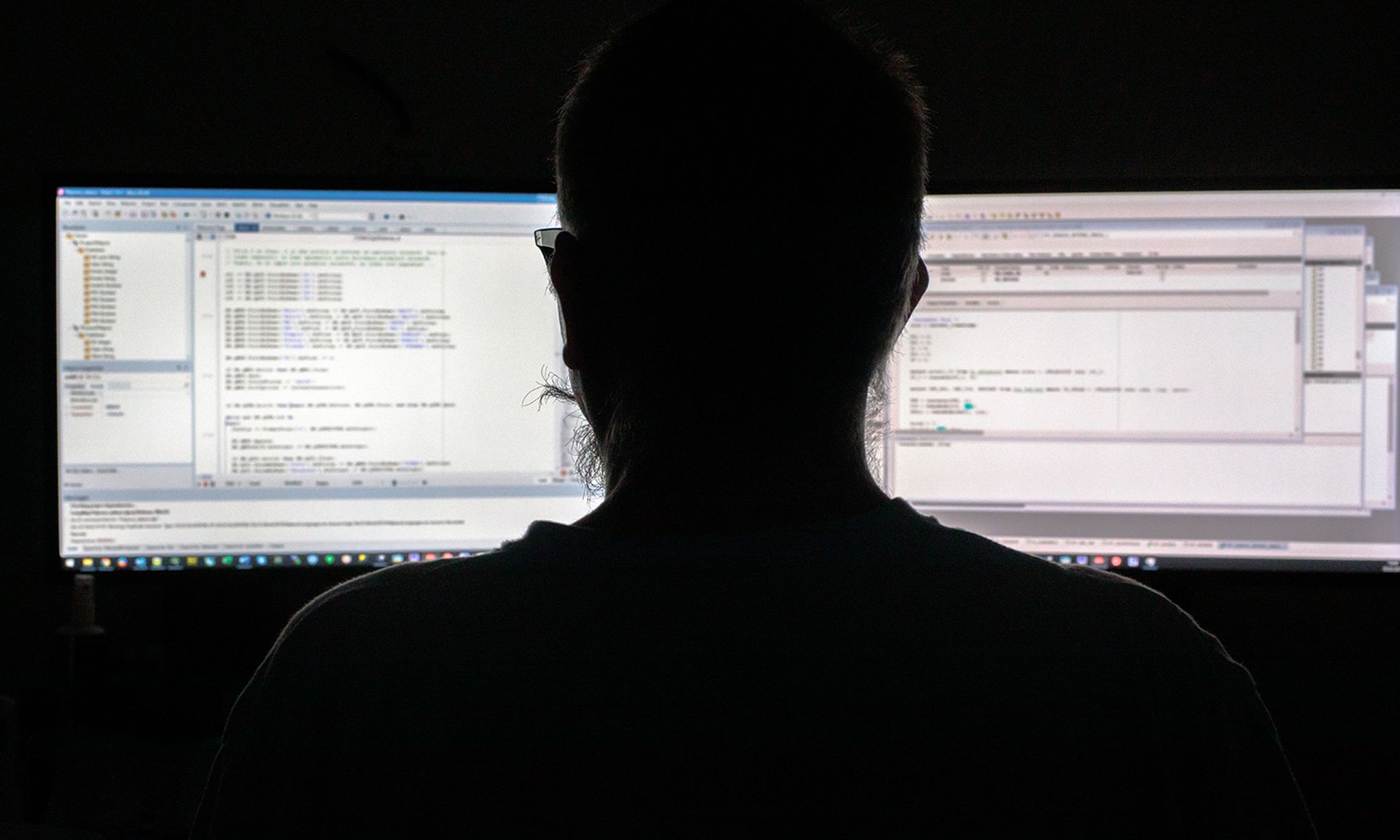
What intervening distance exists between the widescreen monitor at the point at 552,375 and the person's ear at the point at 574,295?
1.79 ft

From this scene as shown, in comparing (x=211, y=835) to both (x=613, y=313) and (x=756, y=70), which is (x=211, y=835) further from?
(x=756, y=70)

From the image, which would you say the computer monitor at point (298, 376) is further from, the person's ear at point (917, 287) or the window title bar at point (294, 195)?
the person's ear at point (917, 287)

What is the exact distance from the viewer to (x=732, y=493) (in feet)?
1.47

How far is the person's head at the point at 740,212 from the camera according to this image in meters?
0.44

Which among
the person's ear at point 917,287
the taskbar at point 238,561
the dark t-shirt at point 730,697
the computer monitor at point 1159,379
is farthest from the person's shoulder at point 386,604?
the computer monitor at point 1159,379

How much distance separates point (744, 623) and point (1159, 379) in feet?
2.56

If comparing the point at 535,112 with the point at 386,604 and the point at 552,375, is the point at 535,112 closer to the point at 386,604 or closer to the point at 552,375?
the point at 552,375

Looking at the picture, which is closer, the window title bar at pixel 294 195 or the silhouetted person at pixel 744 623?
the silhouetted person at pixel 744 623

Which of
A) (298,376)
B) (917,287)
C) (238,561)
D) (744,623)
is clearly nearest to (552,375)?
(298,376)

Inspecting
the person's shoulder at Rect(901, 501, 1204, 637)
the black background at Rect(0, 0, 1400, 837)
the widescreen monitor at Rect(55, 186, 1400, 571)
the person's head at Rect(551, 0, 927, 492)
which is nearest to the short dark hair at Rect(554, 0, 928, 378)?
the person's head at Rect(551, 0, 927, 492)

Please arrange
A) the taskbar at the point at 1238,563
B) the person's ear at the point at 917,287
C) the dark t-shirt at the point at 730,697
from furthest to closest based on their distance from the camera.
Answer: the taskbar at the point at 1238,563, the person's ear at the point at 917,287, the dark t-shirt at the point at 730,697

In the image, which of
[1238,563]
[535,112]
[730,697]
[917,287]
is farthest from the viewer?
[535,112]

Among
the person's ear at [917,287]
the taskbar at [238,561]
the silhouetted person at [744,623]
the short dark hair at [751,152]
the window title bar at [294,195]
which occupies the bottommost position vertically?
the taskbar at [238,561]

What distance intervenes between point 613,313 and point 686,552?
0.40 feet
